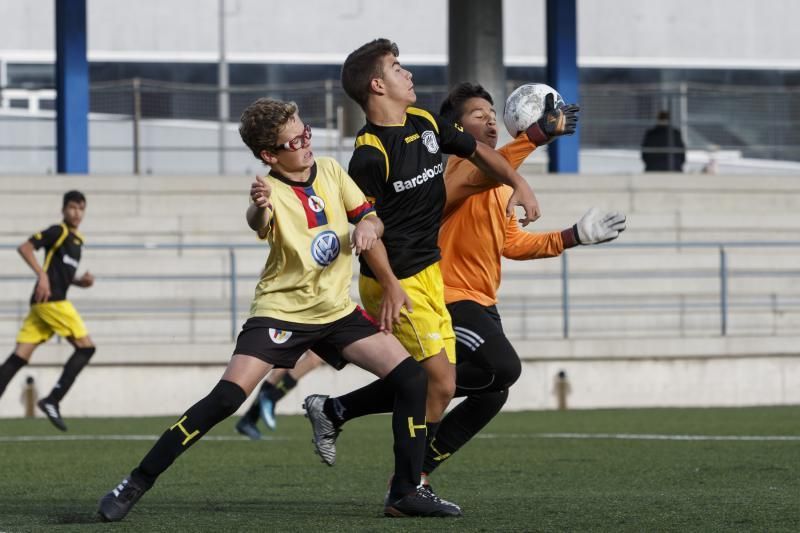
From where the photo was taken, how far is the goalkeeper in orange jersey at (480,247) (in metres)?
6.72

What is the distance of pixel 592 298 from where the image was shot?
17141mm

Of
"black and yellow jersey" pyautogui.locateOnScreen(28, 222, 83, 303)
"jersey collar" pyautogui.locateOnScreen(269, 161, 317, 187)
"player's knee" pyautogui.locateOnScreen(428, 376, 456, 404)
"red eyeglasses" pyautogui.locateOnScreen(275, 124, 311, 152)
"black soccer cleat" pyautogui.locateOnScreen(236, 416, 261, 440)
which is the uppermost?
"red eyeglasses" pyautogui.locateOnScreen(275, 124, 311, 152)

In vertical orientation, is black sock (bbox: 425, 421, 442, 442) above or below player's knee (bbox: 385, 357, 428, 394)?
below

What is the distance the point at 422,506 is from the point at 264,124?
1589 mm

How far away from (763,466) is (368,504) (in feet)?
9.12

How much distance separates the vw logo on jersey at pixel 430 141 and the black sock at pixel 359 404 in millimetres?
1011

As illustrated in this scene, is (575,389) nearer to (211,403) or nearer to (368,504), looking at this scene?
(368,504)

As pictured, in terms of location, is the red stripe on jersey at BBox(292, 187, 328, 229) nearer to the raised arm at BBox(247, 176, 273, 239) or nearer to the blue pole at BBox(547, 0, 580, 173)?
the raised arm at BBox(247, 176, 273, 239)

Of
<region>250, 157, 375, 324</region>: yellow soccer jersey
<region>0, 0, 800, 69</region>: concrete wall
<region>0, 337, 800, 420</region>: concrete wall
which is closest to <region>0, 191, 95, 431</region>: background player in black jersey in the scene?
<region>0, 337, 800, 420</region>: concrete wall

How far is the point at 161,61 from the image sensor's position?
3378 cm

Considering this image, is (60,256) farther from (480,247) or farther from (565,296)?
(480,247)

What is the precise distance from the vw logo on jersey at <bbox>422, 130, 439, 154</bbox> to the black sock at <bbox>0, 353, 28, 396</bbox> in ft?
24.4

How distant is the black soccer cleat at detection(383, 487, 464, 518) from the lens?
19.9 feet

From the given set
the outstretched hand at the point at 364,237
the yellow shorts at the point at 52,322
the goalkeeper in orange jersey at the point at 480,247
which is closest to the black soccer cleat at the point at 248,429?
the yellow shorts at the point at 52,322
